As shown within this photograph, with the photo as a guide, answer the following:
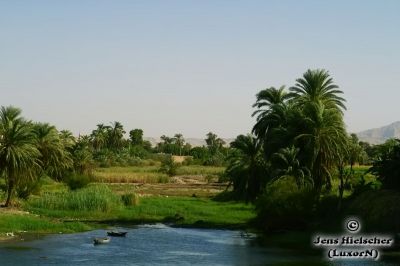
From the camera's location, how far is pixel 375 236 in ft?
130

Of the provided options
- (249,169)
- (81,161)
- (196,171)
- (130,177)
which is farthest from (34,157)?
(196,171)

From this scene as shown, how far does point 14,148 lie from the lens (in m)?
53.6

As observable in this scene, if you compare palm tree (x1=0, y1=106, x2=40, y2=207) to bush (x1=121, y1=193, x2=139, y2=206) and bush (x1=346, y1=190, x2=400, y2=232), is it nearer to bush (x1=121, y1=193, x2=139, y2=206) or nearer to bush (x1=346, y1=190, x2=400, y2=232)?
bush (x1=121, y1=193, x2=139, y2=206)

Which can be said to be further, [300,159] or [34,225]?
[300,159]

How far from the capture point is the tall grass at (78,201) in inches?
2233

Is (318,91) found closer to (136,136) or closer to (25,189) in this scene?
(25,189)

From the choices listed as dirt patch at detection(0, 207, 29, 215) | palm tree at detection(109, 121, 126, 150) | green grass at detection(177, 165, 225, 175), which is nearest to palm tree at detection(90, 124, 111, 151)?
palm tree at detection(109, 121, 126, 150)

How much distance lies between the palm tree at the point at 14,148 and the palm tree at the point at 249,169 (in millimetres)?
20034

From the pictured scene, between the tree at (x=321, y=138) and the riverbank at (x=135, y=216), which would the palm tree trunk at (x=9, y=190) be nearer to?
the riverbank at (x=135, y=216)

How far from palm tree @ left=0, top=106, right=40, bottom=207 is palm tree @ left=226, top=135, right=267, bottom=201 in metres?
20.0

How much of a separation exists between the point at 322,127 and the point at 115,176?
51050mm

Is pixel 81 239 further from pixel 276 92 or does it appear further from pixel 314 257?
pixel 276 92

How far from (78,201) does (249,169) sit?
17344 millimetres

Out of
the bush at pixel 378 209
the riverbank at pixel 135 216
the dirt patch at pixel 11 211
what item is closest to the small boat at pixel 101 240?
the riverbank at pixel 135 216
